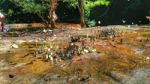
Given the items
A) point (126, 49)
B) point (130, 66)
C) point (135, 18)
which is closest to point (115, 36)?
point (126, 49)

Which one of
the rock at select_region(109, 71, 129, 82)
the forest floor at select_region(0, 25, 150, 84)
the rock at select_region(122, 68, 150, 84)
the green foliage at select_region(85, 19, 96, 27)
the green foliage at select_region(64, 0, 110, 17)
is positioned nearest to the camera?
the rock at select_region(122, 68, 150, 84)

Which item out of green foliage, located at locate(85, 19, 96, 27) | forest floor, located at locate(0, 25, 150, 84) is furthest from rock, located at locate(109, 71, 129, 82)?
green foliage, located at locate(85, 19, 96, 27)

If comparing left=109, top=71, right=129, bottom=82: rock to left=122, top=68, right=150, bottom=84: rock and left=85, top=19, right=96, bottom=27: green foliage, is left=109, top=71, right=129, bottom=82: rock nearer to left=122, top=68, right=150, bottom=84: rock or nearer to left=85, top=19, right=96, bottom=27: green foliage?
left=122, top=68, right=150, bottom=84: rock

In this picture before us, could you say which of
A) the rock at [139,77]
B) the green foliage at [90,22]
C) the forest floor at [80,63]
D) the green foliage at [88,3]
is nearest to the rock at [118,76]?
the forest floor at [80,63]

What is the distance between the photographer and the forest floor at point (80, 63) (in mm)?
7852

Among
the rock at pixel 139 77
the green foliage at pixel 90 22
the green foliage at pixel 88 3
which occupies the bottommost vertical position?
the green foliage at pixel 90 22

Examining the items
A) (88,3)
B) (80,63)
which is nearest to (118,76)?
(80,63)

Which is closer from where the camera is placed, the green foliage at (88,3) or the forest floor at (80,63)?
the forest floor at (80,63)

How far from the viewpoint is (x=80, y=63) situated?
8.82m

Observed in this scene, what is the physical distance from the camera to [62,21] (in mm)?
32000

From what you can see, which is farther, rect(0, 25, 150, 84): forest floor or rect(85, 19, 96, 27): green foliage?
rect(85, 19, 96, 27): green foliage

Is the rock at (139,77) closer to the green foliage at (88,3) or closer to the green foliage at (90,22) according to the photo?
the green foliage at (88,3)

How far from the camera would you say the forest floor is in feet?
25.8

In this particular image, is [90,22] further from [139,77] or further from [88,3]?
[139,77]
